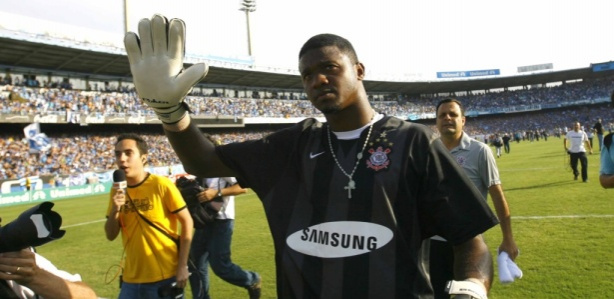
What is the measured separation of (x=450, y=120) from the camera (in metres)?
4.48

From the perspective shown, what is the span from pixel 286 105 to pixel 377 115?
54701 millimetres

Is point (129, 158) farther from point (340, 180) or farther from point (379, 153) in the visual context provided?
point (379, 153)

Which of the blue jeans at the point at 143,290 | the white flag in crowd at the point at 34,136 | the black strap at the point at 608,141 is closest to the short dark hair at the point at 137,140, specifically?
the blue jeans at the point at 143,290

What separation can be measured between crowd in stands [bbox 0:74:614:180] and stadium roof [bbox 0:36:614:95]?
161 cm

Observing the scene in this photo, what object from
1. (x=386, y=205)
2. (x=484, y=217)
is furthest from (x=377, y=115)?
(x=484, y=217)

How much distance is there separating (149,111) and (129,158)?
39.8 meters

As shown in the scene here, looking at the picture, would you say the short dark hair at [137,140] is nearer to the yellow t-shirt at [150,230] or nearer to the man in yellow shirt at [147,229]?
the man in yellow shirt at [147,229]

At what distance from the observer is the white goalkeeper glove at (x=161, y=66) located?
1.92m

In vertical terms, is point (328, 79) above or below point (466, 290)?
above

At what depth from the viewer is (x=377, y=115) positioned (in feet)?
6.92

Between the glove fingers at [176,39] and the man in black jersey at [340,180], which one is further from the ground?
the glove fingers at [176,39]

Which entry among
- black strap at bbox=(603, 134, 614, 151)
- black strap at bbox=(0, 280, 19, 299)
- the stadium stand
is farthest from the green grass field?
the stadium stand

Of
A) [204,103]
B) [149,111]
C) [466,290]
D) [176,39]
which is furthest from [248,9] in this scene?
[466,290]

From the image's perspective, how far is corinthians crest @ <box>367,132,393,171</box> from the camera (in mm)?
1873
